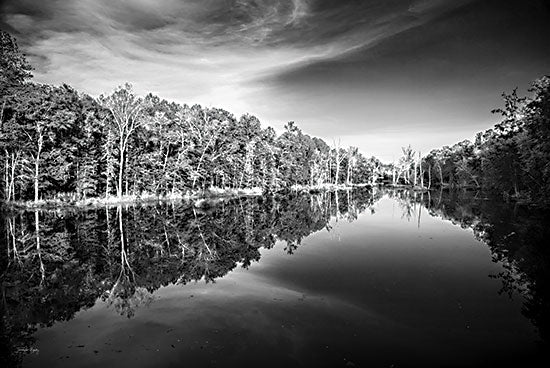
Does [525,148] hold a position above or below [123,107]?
below

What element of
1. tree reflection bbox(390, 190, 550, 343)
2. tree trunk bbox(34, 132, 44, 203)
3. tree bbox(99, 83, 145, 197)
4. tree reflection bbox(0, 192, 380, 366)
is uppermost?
tree bbox(99, 83, 145, 197)

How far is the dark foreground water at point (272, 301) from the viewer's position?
6.70 meters

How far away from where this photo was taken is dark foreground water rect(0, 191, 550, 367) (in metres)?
6.70

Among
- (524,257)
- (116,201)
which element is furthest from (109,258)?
(116,201)

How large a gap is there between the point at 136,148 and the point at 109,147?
6003 mm

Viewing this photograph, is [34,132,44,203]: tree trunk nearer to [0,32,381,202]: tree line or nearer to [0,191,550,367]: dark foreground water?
[0,32,381,202]: tree line

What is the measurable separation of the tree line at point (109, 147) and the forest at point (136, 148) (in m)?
0.14

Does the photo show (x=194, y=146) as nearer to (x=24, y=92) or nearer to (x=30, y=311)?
(x=24, y=92)

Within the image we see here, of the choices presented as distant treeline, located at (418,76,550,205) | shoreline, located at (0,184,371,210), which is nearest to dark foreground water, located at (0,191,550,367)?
distant treeline, located at (418,76,550,205)

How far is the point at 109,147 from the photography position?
4688 centimetres

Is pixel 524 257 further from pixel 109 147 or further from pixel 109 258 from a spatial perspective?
pixel 109 147

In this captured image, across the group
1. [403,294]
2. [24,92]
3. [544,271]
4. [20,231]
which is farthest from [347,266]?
[24,92]

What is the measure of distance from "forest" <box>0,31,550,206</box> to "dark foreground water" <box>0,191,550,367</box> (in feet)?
67.4

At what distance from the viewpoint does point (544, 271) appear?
40.4ft
